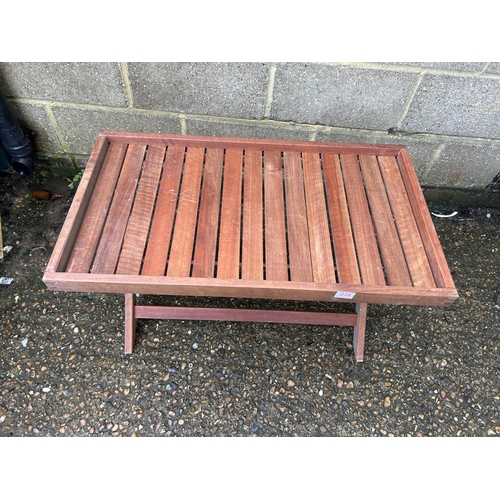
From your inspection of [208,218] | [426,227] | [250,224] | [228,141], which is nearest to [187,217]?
[208,218]

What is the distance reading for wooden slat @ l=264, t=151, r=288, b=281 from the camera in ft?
4.62

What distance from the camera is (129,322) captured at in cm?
182

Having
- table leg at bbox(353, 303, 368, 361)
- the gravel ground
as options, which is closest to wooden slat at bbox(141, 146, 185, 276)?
the gravel ground

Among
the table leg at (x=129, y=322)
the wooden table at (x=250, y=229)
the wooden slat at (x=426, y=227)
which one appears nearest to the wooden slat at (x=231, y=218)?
the wooden table at (x=250, y=229)

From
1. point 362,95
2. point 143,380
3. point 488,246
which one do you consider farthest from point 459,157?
point 143,380

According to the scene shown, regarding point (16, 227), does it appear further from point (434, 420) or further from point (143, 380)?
point (434, 420)

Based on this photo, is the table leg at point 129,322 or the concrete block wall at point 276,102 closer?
the table leg at point 129,322

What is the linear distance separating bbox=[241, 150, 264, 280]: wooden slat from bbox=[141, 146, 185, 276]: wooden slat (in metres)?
0.29

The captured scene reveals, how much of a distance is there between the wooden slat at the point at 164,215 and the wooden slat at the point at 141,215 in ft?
0.08

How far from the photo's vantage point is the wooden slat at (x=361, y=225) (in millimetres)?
1416

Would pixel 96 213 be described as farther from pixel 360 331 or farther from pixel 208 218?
pixel 360 331

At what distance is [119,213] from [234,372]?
900 mm

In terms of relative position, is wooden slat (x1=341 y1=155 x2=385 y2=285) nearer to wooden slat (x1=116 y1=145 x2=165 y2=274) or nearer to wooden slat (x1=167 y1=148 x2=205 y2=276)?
wooden slat (x1=167 y1=148 x2=205 y2=276)

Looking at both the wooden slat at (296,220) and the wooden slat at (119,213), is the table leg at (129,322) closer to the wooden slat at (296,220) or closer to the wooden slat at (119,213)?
the wooden slat at (119,213)
